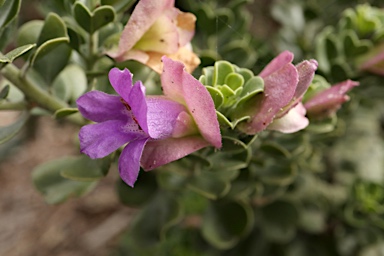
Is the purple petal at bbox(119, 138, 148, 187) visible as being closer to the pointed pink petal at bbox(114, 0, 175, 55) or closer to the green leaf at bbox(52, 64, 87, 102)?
the pointed pink petal at bbox(114, 0, 175, 55)

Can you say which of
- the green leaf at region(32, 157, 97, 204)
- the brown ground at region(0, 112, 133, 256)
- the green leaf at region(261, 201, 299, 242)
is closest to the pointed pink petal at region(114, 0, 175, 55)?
the green leaf at region(32, 157, 97, 204)

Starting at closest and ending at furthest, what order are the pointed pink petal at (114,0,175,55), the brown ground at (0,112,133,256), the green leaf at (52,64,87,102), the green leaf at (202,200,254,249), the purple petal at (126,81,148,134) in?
the purple petal at (126,81,148,134) → the pointed pink petal at (114,0,175,55) → the green leaf at (52,64,87,102) → the green leaf at (202,200,254,249) → the brown ground at (0,112,133,256)

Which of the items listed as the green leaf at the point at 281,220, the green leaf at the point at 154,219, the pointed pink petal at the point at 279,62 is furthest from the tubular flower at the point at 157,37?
the green leaf at the point at 281,220

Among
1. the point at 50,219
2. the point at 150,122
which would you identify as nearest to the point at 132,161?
the point at 150,122

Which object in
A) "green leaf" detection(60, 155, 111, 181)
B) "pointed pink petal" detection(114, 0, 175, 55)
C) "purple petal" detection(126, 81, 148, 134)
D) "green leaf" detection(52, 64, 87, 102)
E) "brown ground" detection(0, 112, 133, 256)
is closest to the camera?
"purple petal" detection(126, 81, 148, 134)

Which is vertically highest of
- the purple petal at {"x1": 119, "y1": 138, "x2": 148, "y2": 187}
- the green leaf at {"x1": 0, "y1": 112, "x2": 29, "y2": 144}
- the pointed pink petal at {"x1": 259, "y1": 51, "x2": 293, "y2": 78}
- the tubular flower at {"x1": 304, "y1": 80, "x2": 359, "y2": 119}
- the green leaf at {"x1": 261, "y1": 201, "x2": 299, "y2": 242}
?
the pointed pink petal at {"x1": 259, "y1": 51, "x2": 293, "y2": 78}

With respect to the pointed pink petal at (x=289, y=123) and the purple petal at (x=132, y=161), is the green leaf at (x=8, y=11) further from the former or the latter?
the pointed pink petal at (x=289, y=123)

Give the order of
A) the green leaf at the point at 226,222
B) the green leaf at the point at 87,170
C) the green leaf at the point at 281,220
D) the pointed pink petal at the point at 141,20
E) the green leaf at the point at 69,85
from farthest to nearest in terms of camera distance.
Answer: the green leaf at the point at 281,220
the green leaf at the point at 226,222
the green leaf at the point at 69,85
the green leaf at the point at 87,170
the pointed pink petal at the point at 141,20

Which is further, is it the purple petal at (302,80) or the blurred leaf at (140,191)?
the blurred leaf at (140,191)
